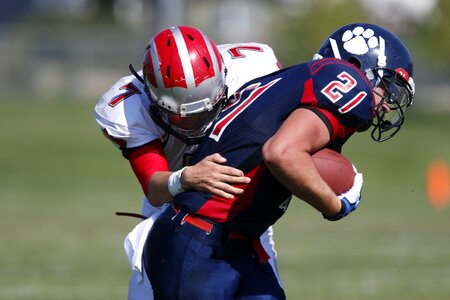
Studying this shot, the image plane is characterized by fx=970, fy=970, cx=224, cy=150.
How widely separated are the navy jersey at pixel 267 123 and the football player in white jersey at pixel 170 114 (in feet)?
0.25

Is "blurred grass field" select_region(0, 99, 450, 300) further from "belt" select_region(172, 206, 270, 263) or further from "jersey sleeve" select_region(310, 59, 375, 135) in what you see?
"jersey sleeve" select_region(310, 59, 375, 135)

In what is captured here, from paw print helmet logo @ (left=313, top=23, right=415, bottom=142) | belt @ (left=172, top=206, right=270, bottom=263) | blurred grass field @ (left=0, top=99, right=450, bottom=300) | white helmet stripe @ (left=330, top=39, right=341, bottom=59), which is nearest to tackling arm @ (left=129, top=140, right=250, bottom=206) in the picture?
belt @ (left=172, top=206, right=270, bottom=263)

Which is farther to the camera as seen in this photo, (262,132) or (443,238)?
(443,238)

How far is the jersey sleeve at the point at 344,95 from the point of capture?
3807 mm

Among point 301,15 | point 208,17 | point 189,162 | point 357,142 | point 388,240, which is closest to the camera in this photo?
point 189,162

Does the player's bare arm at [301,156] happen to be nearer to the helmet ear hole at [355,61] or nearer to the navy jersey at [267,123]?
the navy jersey at [267,123]

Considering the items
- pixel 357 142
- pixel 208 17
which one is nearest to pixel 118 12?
pixel 208 17

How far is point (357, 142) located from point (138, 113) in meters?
19.9

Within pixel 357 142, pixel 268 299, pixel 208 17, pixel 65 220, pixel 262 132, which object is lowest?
pixel 208 17

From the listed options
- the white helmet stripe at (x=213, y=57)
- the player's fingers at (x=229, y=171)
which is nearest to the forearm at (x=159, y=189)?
the player's fingers at (x=229, y=171)

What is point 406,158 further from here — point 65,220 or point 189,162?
point 189,162

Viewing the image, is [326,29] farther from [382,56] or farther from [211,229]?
[211,229]

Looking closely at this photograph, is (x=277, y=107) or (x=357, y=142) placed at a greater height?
(x=277, y=107)

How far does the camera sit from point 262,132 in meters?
3.92
